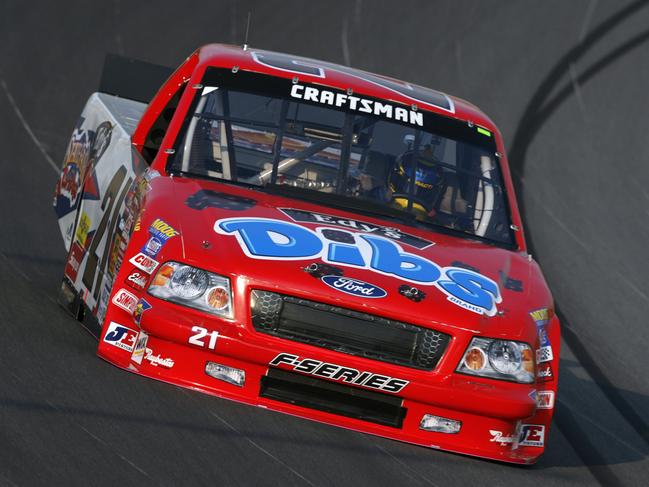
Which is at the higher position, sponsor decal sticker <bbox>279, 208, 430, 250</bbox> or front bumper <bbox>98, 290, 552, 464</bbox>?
sponsor decal sticker <bbox>279, 208, 430, 250</bbox>

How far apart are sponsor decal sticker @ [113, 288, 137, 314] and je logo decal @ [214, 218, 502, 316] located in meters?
0.49

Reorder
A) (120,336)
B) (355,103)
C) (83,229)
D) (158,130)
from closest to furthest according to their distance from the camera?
(120,336) < (355,103) < (83,229) < (158,130)

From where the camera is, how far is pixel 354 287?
18.7 feet

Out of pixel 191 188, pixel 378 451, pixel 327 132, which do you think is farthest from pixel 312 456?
pixel 327 132

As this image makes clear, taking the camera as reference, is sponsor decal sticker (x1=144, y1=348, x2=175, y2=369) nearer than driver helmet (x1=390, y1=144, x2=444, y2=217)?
Yes

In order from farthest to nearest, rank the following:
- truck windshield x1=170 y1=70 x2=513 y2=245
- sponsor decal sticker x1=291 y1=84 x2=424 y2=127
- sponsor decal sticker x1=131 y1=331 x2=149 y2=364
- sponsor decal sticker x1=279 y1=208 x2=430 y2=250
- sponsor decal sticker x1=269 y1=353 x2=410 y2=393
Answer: sponsor decal sticker x1=291 y1=84 x2=424 y2=127 → truck windshield x1=170 y1=70 x2=513 y2=245 → sponsor decal sticker x1=279 y1=208 x2=430 y2=250 → sponsor decal sticker x1=131 y1=331 x2=149 y2=364 → sponsor decal sticker x1=269 y1=353 x2=410 y2=393

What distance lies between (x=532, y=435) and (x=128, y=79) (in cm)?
430

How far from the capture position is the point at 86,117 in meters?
8.66

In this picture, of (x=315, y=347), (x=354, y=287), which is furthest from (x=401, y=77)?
(x=315, y=347)

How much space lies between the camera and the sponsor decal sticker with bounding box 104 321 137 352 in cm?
595

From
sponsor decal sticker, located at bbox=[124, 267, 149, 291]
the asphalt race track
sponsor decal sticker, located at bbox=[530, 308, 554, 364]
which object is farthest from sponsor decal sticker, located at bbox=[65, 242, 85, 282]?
sponsor decal sticker, located at bbox=[530, 308, 554, 364]

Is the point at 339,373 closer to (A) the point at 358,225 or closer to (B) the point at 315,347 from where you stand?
(B) the point at 315,347

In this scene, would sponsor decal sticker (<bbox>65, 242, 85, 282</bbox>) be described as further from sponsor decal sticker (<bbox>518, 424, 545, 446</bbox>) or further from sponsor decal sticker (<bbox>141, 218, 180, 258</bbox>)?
sponsor decal sticker (<bbox>518, 424, 545, 446</bbox>)

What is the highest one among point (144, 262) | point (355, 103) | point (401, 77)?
point (355, 103)
